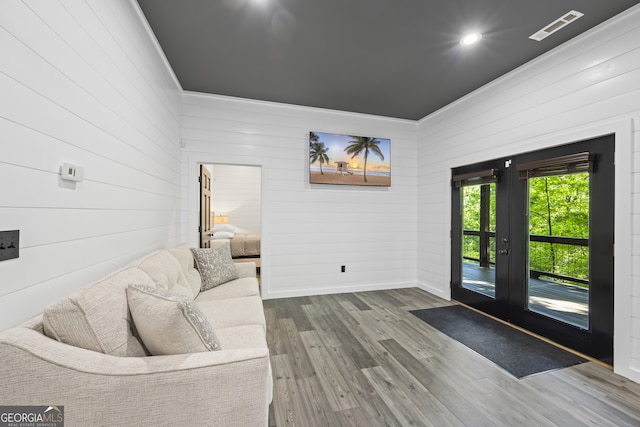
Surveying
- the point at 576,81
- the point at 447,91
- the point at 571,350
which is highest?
the point at 447,91

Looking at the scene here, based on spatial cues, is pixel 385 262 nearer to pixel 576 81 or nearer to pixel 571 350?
pixel 571 350

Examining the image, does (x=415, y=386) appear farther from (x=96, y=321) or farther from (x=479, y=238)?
(x=479, y=238)

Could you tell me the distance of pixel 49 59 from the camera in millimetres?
1212

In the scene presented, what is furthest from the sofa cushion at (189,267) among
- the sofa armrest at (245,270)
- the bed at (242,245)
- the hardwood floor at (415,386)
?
the bed at (242,245)

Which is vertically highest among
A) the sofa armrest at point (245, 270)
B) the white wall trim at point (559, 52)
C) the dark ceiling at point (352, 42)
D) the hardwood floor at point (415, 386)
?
the dark ceiling at point (352, 42)

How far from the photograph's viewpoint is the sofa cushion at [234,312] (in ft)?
6.44

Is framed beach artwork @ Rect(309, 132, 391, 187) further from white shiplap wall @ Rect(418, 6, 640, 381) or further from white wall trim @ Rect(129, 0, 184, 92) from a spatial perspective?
white wall trim @ Rect(129, 0, 184, 92)

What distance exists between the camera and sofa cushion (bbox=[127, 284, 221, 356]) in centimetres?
115

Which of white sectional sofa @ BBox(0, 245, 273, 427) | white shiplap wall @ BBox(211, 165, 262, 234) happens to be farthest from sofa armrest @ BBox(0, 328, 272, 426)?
white shiplap wall @ BBox(211, 165, 262, 234)

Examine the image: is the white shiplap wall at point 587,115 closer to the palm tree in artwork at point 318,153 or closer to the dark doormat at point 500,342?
the dark doormat at point 500,342

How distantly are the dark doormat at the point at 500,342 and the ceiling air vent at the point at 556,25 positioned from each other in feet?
9.59

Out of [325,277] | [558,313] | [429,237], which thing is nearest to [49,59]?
[325,277]

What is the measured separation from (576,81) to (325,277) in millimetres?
3696

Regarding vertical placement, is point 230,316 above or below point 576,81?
below
